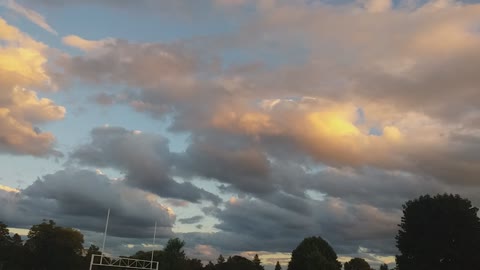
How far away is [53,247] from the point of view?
133 m

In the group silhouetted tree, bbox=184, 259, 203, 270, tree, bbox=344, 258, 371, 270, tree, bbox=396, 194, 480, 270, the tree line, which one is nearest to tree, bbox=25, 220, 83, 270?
the tree line

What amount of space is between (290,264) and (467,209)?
67632mm

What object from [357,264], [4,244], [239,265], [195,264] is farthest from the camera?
[357,264]

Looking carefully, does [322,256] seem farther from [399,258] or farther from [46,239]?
[46,239]

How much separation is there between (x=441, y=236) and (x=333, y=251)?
61.9m

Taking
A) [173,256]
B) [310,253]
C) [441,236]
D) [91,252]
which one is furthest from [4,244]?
[441,236]

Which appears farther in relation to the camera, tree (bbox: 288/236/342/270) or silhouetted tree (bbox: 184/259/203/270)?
silhouetted tree (bbox: 184/259/203/270)

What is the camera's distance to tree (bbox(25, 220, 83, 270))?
13000cm

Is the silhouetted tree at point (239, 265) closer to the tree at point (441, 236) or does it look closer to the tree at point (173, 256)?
the tree at point (173, 256)

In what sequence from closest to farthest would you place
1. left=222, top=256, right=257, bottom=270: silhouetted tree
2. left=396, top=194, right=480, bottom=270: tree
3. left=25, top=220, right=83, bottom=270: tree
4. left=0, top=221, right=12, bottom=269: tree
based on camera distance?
1. left=396, top=194, right=480, bottom=270: tree
2. left=25, top=220, right=83, bottom=270: tree
3. left=0, top=221, right=12, bottom=269: tree
4. left=222, top=256, right=257, bottom=270: silhouetted tree

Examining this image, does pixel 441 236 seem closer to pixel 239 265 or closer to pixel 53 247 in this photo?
pixel 239 265

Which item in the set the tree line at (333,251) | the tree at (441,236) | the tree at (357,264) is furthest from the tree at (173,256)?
the tree at (357,264)

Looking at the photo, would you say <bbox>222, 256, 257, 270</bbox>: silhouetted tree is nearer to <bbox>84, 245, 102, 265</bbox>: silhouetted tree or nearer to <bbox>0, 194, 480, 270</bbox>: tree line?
<bbox>0, 194, 480, 270</bbox>: tree line

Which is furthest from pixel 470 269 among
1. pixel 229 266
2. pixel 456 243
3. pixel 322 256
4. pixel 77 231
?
pixel 77 231
